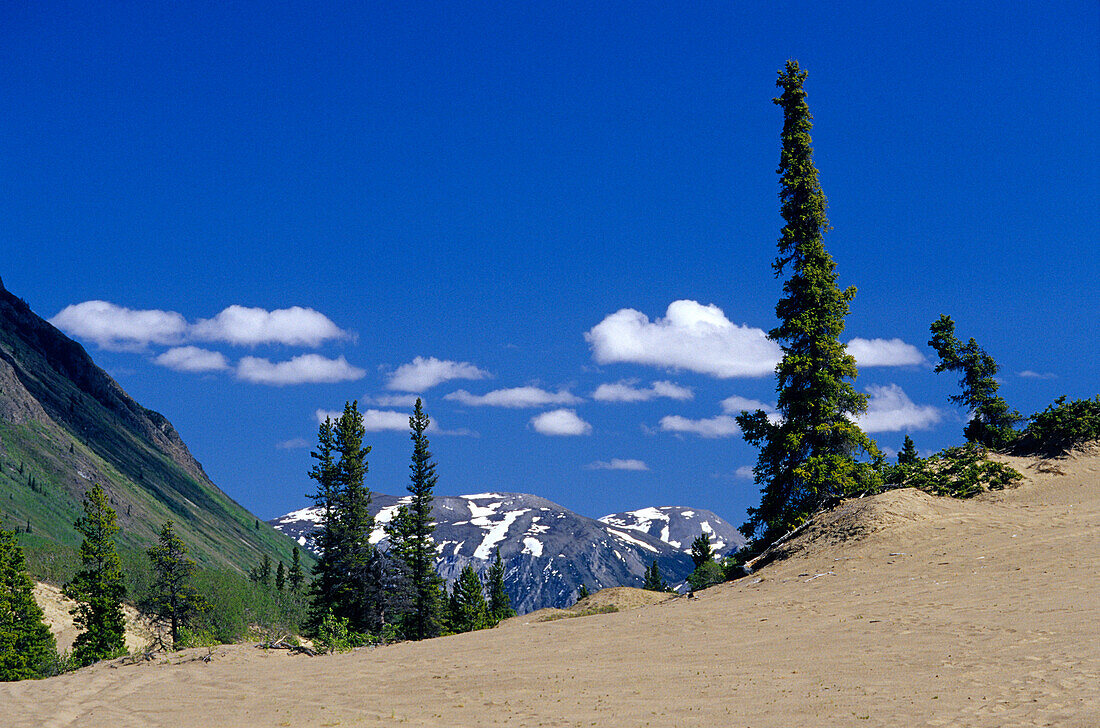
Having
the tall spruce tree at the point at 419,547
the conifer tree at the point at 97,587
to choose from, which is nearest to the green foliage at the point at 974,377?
the tall spruce tree at the point at 419,547

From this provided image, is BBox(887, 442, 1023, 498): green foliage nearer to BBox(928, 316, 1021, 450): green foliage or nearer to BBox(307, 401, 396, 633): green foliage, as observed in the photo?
BBox(928, 316, 1021, 450): green foliage

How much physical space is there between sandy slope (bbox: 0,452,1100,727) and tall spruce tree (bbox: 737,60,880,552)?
5317 mm

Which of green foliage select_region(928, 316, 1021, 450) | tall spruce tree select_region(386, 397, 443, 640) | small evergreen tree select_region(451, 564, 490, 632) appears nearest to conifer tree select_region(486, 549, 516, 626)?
small evergreen tree select_region(451, 564, 490, 632)

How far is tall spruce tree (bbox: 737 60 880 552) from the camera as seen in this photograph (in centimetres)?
3466

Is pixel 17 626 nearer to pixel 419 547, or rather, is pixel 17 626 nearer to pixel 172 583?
pixel 172 583

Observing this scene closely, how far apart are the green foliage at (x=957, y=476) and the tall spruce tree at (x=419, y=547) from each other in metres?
35.9

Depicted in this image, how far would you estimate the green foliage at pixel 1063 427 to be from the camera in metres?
37.7

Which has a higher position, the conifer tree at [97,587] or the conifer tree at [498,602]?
the conifer tree at [97,587]

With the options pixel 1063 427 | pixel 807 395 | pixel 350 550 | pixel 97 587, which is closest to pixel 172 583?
pixel 97 587

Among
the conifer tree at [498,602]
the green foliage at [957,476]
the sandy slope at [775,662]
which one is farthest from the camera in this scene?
the conifer tree at [498,602]

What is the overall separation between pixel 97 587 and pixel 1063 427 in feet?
206

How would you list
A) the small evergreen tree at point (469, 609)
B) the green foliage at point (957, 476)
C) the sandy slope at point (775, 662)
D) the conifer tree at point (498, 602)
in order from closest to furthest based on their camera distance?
the sandy slope at point (775, 662), the green foliage at point (957, 476), the small evergreen tree at point (469, 609), the conifer tree at point (498, 602)

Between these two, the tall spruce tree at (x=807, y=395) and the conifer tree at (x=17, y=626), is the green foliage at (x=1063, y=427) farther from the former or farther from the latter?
the conifer tree at (x=17, y=626)

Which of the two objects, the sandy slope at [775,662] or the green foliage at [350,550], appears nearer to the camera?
the sandy slope at [775,662]
